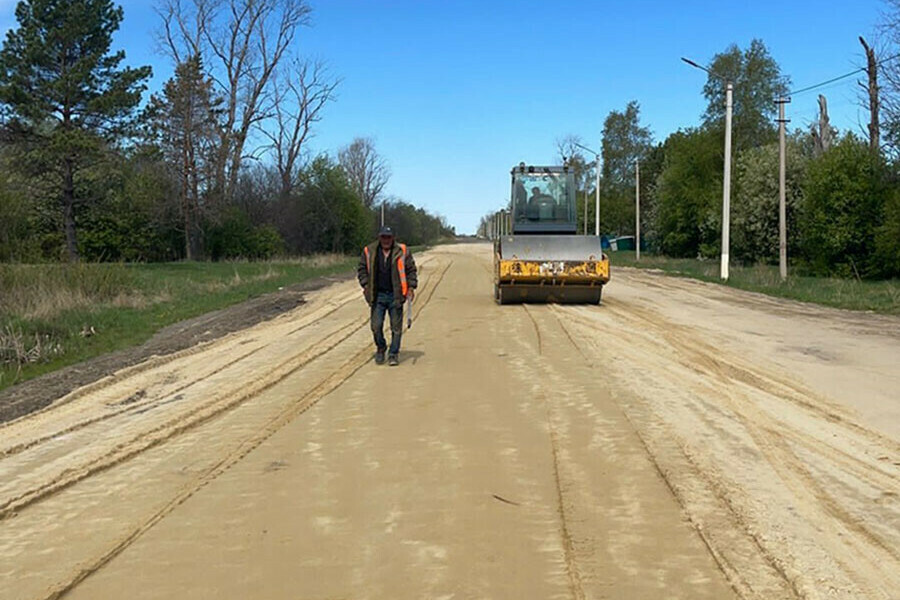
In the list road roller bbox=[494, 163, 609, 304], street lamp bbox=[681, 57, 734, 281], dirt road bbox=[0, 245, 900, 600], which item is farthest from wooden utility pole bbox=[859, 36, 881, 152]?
dirt road bbox=[0, 245, 900, 600]

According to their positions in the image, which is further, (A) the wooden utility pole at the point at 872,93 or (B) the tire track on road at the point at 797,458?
(A) the wooden utility pole at the point at 872,93

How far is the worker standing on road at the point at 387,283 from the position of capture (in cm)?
1084

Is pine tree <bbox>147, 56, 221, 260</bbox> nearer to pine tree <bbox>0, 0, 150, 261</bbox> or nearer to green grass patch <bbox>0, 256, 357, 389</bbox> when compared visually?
pine tree <bbox>0, 0, 150, 261</bbox>

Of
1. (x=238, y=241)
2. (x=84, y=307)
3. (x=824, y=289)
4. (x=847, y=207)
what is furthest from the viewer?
(x=238, y=241)

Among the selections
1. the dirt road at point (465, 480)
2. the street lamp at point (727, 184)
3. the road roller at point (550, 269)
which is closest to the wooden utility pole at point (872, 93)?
the street lamp at point (727, 184)

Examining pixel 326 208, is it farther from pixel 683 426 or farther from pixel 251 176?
pixel 683 426

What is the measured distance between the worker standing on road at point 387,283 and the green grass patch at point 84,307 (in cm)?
497

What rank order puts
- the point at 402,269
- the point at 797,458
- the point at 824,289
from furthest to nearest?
the point at 824,289
the point at 402,269
the point at 797,458

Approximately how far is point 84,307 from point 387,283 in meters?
11.6

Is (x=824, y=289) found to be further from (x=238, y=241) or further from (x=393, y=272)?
(x=238, y=241)

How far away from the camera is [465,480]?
572 cm

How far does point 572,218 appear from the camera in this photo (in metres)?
20.9

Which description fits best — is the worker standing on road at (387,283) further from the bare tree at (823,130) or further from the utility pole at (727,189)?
the bare tree at (823,130)

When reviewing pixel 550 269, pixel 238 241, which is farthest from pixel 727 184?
pixel 238 241
